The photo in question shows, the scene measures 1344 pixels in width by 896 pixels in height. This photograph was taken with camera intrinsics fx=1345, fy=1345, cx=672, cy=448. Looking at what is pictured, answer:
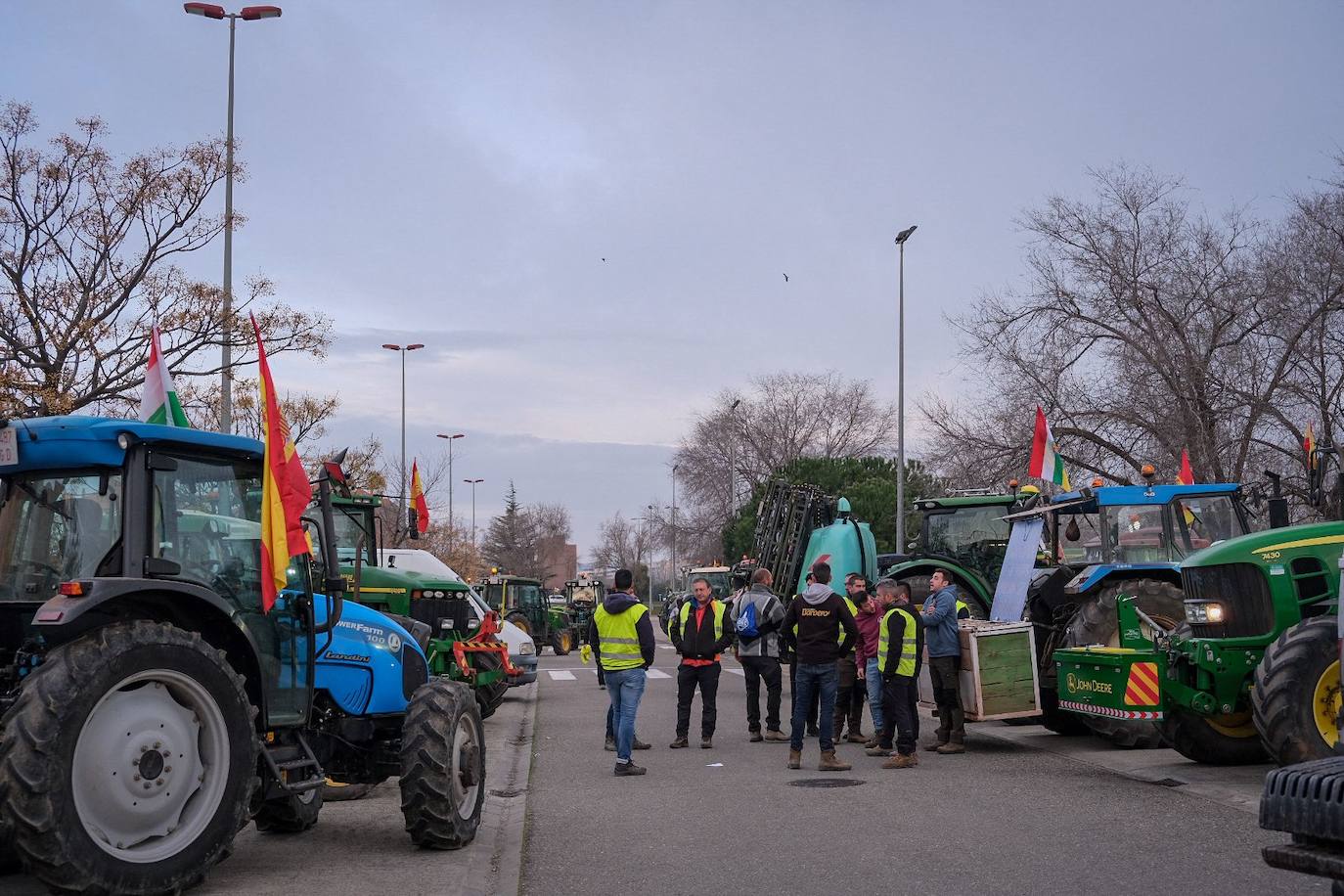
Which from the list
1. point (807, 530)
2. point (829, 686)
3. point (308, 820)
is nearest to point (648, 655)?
point (829, 686)

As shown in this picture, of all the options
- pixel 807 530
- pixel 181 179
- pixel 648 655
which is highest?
pixel 181 179

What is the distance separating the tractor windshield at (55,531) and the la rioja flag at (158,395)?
3419 mm

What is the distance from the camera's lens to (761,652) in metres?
16.1

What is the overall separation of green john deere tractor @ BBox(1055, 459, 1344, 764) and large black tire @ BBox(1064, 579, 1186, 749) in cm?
159

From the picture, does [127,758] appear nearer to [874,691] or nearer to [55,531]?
[55,531]

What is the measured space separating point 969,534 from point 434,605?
25.3ft

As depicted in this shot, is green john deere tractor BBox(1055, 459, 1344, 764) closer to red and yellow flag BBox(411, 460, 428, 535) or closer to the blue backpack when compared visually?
the blue backpack

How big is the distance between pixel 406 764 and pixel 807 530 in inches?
568

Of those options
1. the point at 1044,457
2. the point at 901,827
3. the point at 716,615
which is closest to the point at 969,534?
the point at 1044,457

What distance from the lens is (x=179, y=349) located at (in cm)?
2025

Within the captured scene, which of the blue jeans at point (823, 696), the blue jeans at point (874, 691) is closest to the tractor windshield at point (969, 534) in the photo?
the blue jeans at point (874, 691)

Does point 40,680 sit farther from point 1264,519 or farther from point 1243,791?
point 1264,519

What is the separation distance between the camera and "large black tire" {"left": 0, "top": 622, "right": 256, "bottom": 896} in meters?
6.07

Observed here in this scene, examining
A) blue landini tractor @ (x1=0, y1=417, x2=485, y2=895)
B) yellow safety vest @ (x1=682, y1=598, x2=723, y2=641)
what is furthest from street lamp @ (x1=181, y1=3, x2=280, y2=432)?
blue landini tractor @ (x1=0, y1=417, x2=485, y2=895)
